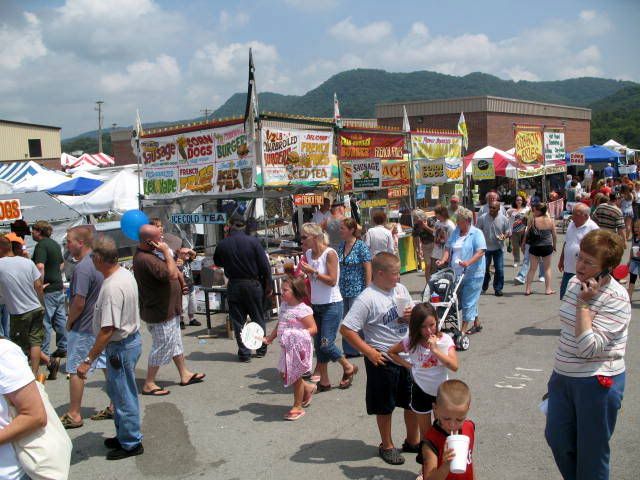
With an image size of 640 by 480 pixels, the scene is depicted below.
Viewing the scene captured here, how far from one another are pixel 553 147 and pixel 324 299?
52.9ft

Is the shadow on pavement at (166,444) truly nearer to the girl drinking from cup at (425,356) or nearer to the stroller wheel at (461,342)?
the girl drinking from cup at (425,356)

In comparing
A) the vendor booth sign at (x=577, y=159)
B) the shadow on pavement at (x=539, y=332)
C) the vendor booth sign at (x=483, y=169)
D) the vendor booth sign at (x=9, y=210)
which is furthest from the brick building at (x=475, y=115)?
the shadow on pavement at (x=539, y=332)

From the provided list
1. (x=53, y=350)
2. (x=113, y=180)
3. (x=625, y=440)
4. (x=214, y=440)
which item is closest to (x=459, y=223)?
(x=625, y=440)

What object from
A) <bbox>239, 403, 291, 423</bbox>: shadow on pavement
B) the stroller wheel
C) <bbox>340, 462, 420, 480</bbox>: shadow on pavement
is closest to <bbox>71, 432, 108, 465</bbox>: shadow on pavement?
<bbox>239, 403, 291, 423</bbox>: shadow on pavement

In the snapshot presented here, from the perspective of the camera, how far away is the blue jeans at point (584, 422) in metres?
3.25

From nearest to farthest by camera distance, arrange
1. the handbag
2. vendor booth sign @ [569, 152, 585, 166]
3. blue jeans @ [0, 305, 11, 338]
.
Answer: the handbag, blue jeans @ [0, 305, 11, 338], vendor booth sign @ [569, 152, 585, 166]

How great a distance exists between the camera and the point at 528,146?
1873cm

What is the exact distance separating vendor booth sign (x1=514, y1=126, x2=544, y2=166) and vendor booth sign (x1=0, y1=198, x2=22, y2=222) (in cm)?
1337

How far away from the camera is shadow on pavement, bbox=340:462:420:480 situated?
14.2 ft

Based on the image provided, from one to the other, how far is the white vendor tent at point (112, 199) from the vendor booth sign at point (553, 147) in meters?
12.8

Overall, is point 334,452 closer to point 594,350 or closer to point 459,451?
point 459,451

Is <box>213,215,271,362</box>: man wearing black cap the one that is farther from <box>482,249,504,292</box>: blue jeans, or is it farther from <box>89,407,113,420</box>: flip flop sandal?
<box>482,249,504,292</box>: blue jeans

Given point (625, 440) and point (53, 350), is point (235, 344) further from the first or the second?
point (625, 440)

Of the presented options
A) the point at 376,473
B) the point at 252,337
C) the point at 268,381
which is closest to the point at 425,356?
the point at 376,473
